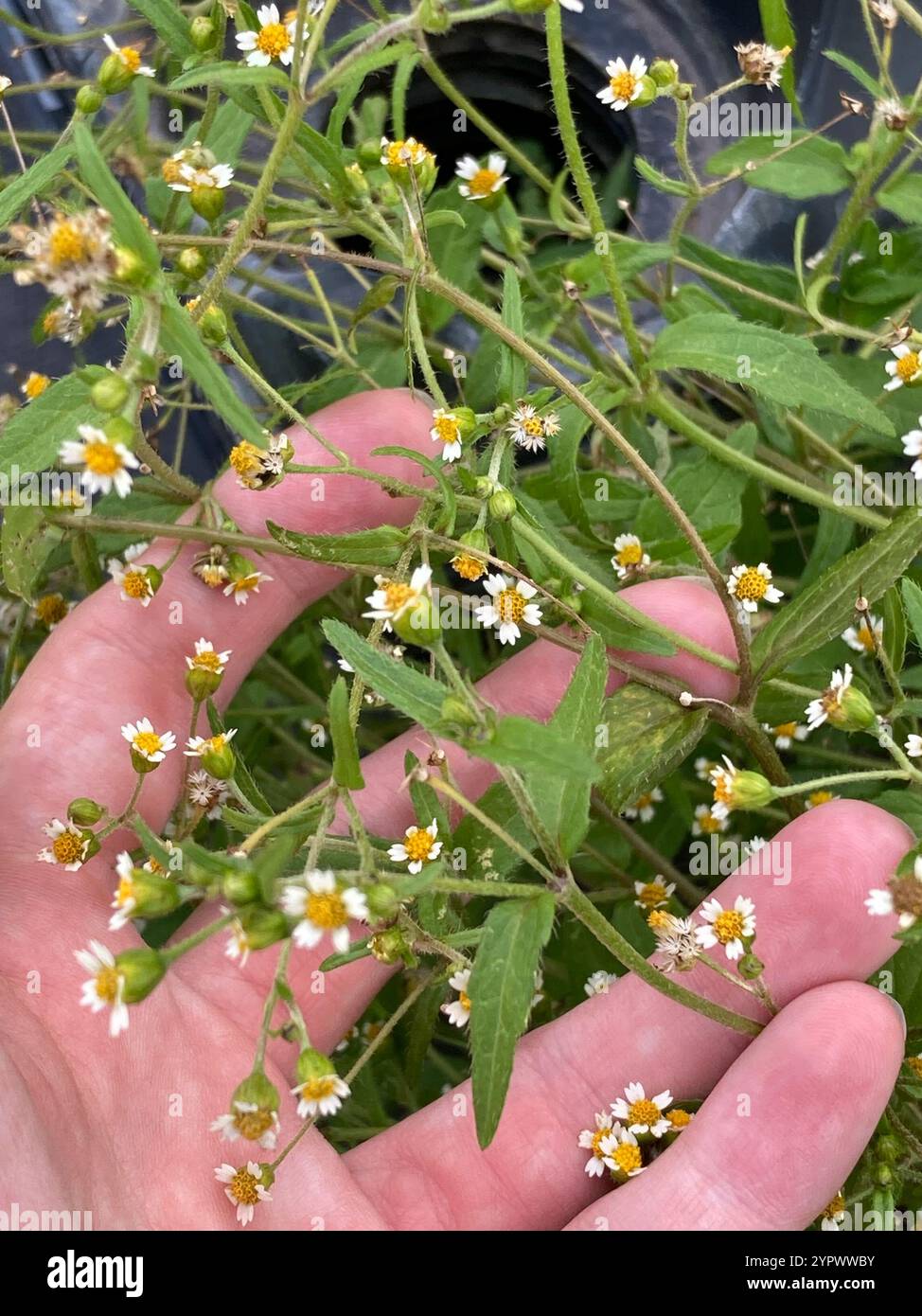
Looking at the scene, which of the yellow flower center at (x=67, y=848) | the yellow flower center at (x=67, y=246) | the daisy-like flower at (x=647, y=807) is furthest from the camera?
the daisy-like flower at (x=647, y=807)

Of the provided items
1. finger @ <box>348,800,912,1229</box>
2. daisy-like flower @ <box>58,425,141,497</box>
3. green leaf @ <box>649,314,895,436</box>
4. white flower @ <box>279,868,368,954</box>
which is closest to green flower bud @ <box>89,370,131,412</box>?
daisy-like flower @ <box>58,425,141,497</box>

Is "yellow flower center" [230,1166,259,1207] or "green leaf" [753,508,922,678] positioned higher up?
"green leaf" [753,508,922,678]

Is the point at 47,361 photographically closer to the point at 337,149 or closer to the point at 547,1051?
the point at 337,149

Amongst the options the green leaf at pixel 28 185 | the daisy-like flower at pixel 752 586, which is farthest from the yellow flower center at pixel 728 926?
the green leaf at pixel 28 185

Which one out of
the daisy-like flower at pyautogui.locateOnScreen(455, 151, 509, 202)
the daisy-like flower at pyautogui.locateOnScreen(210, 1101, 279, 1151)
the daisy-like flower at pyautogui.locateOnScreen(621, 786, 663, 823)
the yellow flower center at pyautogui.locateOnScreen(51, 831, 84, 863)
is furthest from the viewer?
the daisy-like flower at pyautogui.locateOnScreen(621, 786, 663, 823)

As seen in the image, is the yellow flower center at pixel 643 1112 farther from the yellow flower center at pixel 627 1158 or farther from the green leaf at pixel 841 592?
the green leaf at pixel 841 592

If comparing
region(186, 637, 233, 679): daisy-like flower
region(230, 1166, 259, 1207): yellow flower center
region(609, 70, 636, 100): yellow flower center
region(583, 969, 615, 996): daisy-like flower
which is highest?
region(609, 70, 636, 100): yellow flower center

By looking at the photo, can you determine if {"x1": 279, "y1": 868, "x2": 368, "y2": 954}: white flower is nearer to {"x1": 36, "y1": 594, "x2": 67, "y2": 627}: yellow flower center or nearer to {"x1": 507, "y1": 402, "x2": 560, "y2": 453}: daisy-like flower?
{"x1": 507, "y1": 402, "x2": 560, "y2": 453}: daisy-like flower
